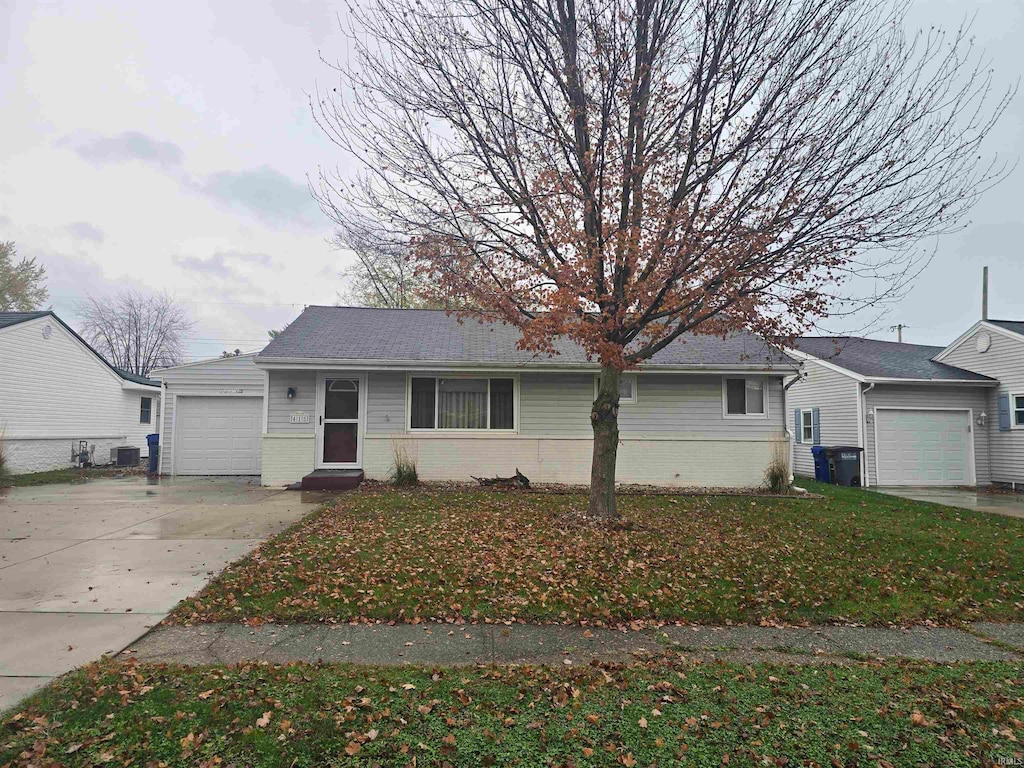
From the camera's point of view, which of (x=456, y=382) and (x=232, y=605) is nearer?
(x=232, y=605)

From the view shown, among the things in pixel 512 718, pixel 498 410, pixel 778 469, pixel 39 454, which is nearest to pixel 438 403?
pixel 498 410

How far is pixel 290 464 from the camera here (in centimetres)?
1220

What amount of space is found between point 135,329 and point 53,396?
77.4 feet

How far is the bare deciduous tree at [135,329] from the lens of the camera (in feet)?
118

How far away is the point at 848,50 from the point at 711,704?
7.59 m

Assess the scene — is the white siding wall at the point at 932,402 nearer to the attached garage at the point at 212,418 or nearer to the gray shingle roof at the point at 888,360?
the gray shingle roof at the point at 888,360

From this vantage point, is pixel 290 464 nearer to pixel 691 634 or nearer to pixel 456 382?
pixel 456 382

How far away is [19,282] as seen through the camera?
2689 cm

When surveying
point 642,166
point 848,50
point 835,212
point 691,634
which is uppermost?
point 848,50

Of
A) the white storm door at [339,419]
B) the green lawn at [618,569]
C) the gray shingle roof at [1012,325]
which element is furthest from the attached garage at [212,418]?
the gray shingle roof at [1012,325]

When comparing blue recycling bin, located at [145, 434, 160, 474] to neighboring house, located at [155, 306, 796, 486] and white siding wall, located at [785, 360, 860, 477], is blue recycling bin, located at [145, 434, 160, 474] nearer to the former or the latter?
neighboring house, located at [155, 306, 796, 486]

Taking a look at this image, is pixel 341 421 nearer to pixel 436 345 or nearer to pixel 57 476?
pixel 436 345

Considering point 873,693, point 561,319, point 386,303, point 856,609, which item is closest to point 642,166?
point 561,319

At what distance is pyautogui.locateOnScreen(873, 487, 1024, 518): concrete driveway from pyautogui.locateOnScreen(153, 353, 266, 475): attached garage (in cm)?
1571
